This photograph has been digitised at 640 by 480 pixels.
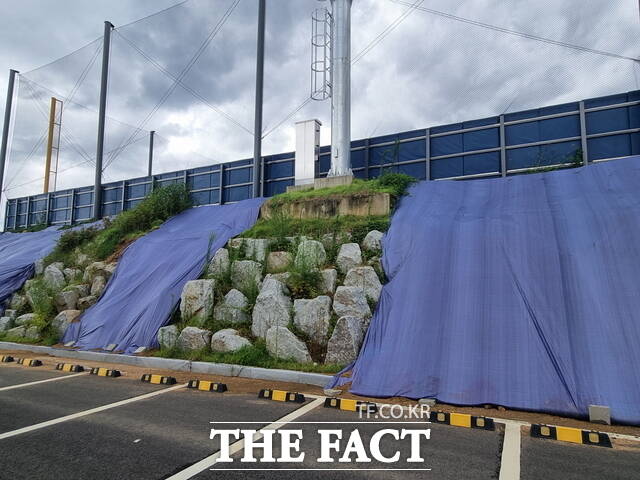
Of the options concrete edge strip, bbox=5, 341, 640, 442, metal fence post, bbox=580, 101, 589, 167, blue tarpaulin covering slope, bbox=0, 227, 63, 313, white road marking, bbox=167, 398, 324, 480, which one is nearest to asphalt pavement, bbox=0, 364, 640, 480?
white road marking, bbox=167, 398, 324, 480

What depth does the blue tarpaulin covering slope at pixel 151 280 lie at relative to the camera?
31.0 feet

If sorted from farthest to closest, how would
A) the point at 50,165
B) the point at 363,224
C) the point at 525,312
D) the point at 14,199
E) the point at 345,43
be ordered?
the point at 50,165, the point at 14,199, the point at 345,43, the point at 363,224, the point at 525,312

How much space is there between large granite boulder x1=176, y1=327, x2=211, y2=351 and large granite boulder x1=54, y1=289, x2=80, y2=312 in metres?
4.90

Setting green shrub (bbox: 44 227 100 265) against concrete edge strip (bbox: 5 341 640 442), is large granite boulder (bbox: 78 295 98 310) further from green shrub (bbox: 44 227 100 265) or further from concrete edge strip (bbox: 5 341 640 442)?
green shrub (bbox: 44 227 100 265)

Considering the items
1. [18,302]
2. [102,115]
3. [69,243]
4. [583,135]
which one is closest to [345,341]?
[583,135]

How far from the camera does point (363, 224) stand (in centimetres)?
955

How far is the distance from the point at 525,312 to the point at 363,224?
4.20 m

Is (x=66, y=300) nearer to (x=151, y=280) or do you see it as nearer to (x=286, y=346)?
(x=151, y=280)

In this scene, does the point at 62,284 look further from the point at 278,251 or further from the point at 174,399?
the point at 174,399

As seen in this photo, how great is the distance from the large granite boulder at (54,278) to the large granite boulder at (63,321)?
1.86 meters

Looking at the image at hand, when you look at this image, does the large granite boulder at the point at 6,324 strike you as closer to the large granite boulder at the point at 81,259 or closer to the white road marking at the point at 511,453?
the large granite boulder at the point at 81,259

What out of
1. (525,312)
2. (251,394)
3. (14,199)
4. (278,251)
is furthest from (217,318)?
(14,199)

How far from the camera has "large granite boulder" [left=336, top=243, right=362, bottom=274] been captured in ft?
28.6

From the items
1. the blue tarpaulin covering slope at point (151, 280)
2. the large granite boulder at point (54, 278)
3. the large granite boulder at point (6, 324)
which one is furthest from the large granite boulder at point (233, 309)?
the large granite boulder at point (6, 324)
